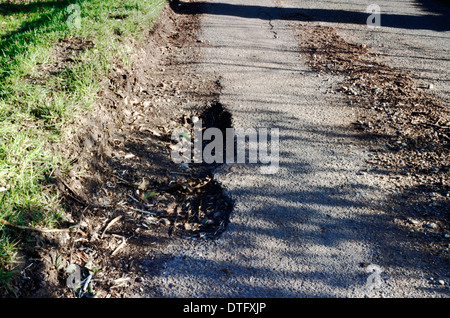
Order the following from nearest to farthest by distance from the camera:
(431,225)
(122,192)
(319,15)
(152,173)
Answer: (431,225) < (122,192) < (152,173) < (319,15)

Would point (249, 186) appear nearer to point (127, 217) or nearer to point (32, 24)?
point (127, 217)

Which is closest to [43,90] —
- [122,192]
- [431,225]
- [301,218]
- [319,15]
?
[122,192]

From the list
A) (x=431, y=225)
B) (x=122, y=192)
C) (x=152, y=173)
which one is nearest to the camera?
(x=431, y=225)

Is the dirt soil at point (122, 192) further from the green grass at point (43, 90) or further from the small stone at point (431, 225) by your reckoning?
the small stone at point (431, 225)

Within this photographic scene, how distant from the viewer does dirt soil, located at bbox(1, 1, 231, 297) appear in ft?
7.73

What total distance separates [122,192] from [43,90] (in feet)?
4.68

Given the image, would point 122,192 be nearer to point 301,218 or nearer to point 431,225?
point 301,218

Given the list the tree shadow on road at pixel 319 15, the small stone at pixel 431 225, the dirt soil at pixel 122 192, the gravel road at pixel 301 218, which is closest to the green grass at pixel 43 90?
the dirt soil at pixel 122 192

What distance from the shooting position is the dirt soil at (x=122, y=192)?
2.36m

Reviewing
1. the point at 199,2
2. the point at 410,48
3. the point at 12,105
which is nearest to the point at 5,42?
the point at 12,105

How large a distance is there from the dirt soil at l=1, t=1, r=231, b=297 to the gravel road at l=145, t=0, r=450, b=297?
225mm

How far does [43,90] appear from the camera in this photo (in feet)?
11.6

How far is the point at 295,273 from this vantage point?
242cm

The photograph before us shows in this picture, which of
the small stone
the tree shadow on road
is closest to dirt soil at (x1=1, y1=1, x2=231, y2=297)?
the small stone
